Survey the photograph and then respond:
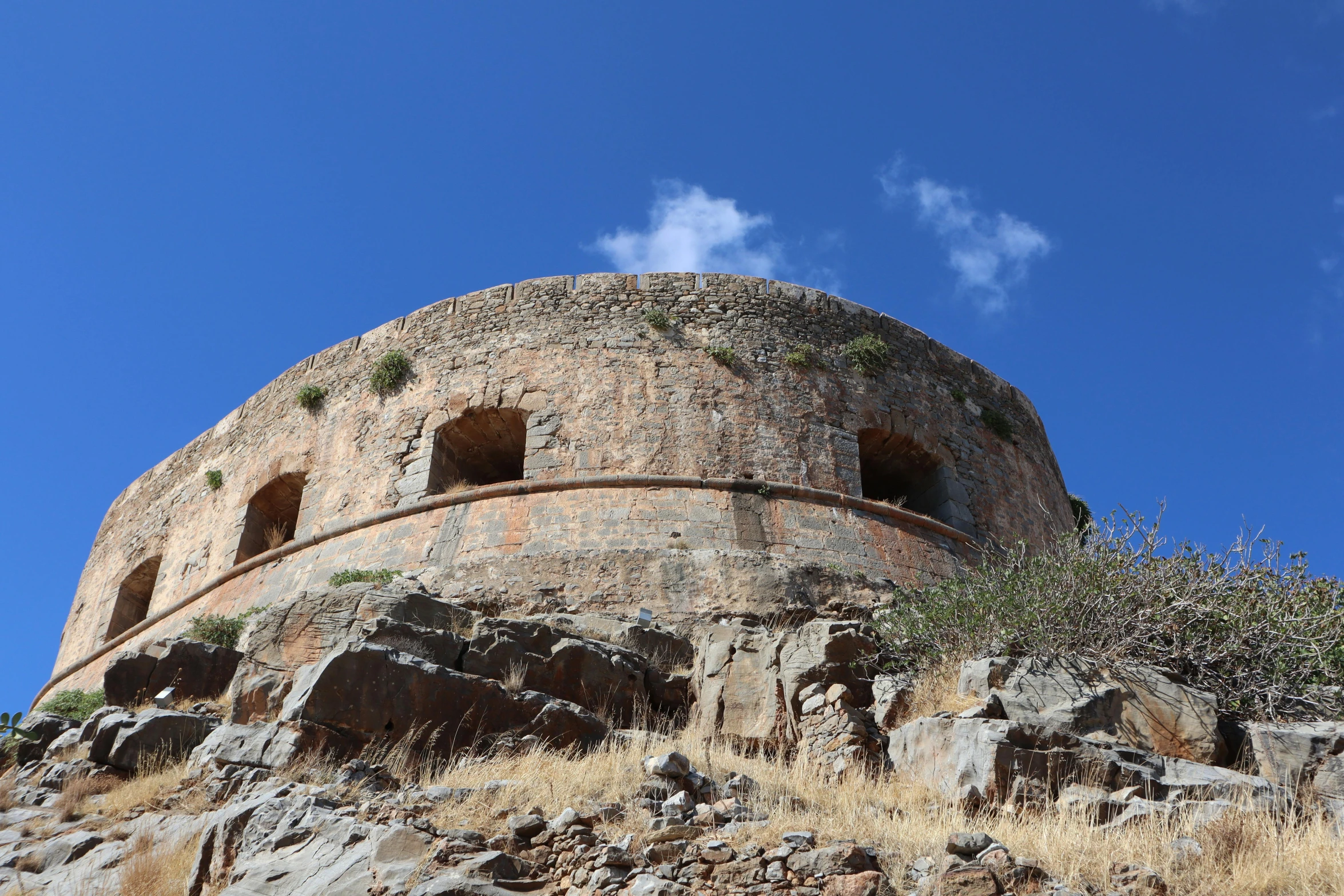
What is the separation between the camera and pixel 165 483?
12836 millimetres

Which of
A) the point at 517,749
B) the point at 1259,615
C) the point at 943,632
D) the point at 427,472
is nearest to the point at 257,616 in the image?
the point at 427,472

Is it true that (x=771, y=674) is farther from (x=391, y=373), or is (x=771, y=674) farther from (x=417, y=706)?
(x=391, y=373)

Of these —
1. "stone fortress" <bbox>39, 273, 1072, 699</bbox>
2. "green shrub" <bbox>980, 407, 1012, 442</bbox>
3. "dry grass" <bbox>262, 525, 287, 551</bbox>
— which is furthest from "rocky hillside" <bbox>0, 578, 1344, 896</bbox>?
"green shrub" <bbox>980, 407, 1012, 442</bbox>

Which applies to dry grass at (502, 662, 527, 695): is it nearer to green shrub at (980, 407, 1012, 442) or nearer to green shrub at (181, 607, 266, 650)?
green shrub at (181, 607, 266, 650)

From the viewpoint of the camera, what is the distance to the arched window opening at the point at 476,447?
9.90 m

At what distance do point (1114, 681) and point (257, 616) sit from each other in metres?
6.30

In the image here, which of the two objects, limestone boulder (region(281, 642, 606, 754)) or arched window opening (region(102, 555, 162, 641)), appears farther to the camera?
arched window opening (region(102, 555, 162, 641))

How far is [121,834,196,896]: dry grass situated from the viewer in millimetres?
4398

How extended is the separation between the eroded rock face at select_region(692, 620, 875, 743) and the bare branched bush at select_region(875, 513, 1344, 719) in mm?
299

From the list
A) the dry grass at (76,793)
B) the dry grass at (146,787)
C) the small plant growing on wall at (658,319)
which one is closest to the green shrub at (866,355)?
the small plant growing on wall at (658,319)

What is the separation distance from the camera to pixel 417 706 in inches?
224

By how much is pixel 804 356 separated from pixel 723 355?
0.78 m

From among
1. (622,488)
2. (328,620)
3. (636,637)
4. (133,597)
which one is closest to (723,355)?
(622,488)

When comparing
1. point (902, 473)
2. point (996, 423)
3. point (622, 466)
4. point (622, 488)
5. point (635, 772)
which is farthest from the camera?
point (996, 423)
